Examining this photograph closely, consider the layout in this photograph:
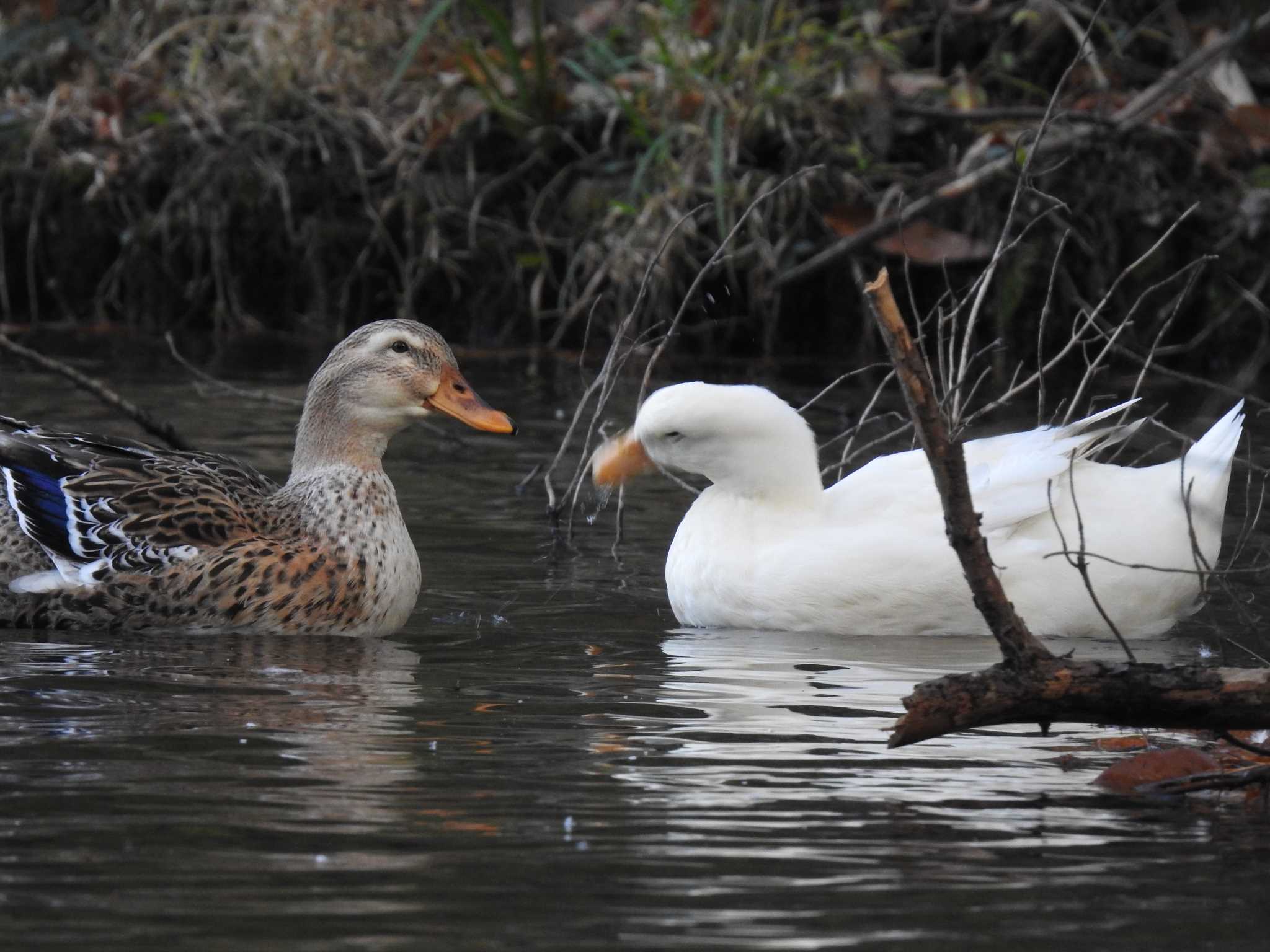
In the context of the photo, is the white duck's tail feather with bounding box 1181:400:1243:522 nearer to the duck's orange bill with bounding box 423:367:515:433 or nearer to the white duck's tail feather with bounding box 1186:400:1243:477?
the white duck's tail feather with bounding box 1186:400:1243:477

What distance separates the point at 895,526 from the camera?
554 cm

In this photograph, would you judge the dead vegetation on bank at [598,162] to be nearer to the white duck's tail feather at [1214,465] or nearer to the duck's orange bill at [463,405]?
the duck's orange bill at [463,405]

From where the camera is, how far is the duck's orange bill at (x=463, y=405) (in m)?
5.86

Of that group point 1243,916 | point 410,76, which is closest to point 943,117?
point 410,76

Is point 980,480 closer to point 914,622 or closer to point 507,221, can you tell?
point 914,622

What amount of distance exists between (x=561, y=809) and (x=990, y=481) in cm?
240

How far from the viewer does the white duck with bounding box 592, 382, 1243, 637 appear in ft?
18.0

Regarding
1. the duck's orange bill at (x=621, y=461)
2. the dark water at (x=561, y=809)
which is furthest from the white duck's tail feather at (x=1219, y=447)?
the duck's orange bill at (x=621, y=461)

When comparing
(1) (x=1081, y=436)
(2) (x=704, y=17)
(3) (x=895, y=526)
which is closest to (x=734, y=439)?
(3) (x=895, y=526)

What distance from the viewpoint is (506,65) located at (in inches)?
459

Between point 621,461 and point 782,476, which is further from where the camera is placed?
point 621,461

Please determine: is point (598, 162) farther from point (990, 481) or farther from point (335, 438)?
point (990, 481)

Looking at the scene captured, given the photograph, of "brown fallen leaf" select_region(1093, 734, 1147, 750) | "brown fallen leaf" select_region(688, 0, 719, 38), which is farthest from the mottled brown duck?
"brown fallen leaf" select_region(688, 0, 719, 38)

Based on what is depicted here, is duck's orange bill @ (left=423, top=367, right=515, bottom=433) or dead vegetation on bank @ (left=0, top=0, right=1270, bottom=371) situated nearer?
duck's orange bill @ (left=423, top=367, right=515, bottom=433)
